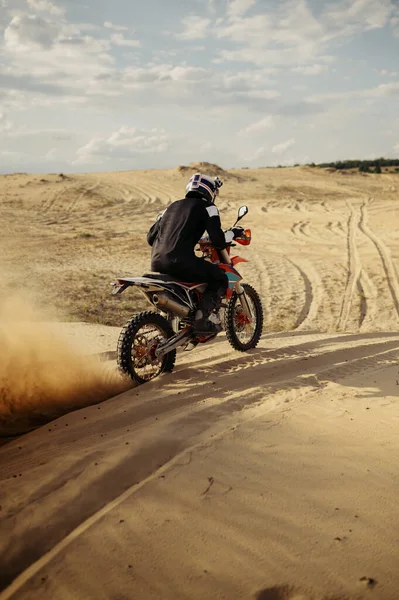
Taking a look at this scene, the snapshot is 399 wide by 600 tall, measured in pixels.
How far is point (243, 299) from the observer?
5977mm

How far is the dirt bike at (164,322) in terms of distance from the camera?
15.3ft

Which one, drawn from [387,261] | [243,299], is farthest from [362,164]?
[243,299]

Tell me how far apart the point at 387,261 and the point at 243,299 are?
906 cm

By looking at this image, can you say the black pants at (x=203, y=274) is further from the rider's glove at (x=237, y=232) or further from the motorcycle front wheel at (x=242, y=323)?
the rider's glove at (x=237, y=232)

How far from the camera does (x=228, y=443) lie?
10.9ft

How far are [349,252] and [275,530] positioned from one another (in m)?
13.4

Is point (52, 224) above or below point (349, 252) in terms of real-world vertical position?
above

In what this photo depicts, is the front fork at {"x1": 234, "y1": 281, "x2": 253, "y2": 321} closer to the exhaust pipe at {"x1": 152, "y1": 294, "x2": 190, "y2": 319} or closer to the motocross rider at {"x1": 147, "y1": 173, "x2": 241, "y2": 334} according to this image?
the motocross rider at {"x1": 147, "y1": 173, "x2": 241, "y2": 334}

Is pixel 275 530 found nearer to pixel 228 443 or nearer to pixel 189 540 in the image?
pixel 189 540

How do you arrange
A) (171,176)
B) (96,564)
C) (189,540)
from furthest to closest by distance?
1. (171,176)
2. (189,540)
3. (96,564)

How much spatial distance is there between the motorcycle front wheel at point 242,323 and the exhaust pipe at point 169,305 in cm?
74

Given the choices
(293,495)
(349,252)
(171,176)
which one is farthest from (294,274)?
(171,176)

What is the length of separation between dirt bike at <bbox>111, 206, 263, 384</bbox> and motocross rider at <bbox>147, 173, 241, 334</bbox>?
0.12 m

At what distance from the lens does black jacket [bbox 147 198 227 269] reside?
491cm
